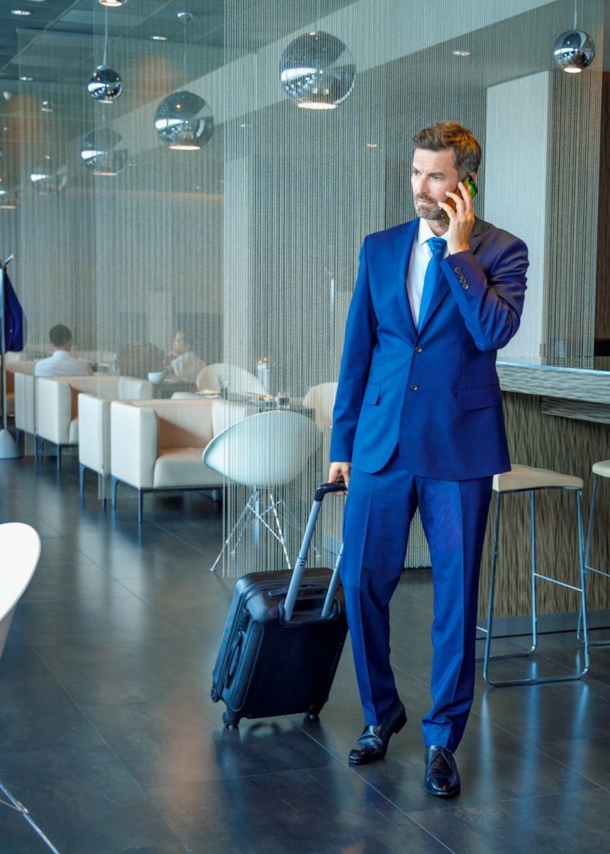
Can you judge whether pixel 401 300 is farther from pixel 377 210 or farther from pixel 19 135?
pixel 19 135

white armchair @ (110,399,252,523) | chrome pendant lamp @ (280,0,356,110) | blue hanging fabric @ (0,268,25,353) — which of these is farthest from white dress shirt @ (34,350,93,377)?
chrome pendant lamp @ (280,0,356,110)

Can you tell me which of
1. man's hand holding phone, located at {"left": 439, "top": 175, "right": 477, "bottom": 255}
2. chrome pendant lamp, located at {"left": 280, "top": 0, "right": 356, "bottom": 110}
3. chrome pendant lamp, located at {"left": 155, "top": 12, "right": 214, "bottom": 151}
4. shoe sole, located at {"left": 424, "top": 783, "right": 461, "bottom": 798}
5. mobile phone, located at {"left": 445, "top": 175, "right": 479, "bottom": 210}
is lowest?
shoe sole, located at {"left": 424, "top": 783, "right": 461, "bottom": 798}

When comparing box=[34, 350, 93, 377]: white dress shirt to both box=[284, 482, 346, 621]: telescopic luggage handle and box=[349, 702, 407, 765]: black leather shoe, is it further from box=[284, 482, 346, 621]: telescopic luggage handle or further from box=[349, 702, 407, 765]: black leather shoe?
box=[349, 702, 407, 765]: black leather shoe

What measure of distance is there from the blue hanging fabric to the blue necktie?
8.15 m

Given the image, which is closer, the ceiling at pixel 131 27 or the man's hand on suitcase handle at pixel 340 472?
the man's hand on suitcase handle at pixel 340 472

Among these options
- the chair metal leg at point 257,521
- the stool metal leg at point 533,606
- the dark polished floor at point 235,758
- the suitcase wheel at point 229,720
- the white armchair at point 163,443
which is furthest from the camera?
the white armchair at point 163,443

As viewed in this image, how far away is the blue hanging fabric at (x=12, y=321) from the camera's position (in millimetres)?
10695

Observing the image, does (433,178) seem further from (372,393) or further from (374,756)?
(374,756)

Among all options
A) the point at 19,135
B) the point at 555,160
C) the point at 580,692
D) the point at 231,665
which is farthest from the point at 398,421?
the point at 19,135

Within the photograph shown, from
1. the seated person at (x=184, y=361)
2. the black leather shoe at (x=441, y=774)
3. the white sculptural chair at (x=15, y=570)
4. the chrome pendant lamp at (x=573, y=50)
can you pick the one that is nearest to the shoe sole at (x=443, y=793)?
the black leather shoe at (x=441, y=774)

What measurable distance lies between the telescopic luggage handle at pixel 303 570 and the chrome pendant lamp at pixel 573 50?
3.57 m

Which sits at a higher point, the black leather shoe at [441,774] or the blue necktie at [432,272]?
the blue necktie at [432,272]

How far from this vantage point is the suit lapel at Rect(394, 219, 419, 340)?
318 cm

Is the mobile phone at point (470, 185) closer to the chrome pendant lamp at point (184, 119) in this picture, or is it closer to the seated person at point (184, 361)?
the chrome pendant lamp at point (184, 119)
